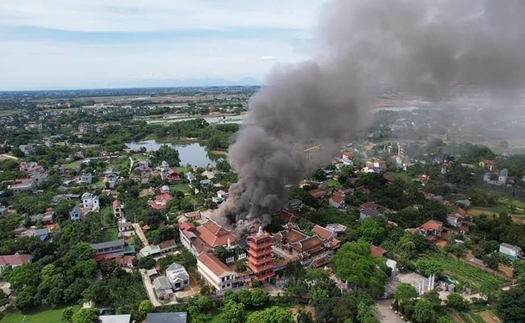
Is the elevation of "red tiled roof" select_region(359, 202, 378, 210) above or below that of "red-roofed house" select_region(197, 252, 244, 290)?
below

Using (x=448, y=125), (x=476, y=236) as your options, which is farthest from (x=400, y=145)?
(x=476, y=236)

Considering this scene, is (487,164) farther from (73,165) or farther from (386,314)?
(73,165)

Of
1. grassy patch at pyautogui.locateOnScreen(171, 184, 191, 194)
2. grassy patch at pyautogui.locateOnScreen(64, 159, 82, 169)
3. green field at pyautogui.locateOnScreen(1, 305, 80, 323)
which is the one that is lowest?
grassy patch at pyautogui.locateOnScreen(171, 184, 191, 194)

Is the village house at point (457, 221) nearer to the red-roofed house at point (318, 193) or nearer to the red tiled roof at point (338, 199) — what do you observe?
the red tiled roof at point (338, 199)

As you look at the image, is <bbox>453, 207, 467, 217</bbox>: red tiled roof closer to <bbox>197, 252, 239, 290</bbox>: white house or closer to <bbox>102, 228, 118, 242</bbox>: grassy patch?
<bbox>197, 252, 239, 290</bbox>: white house

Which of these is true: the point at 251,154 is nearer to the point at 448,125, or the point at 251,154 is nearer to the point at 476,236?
the point at 476,236

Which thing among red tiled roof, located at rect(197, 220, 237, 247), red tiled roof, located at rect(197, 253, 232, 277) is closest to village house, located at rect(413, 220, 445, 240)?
red tiled roof, located at rect(197, 220, 237, 247)

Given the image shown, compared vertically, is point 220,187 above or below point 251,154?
below
